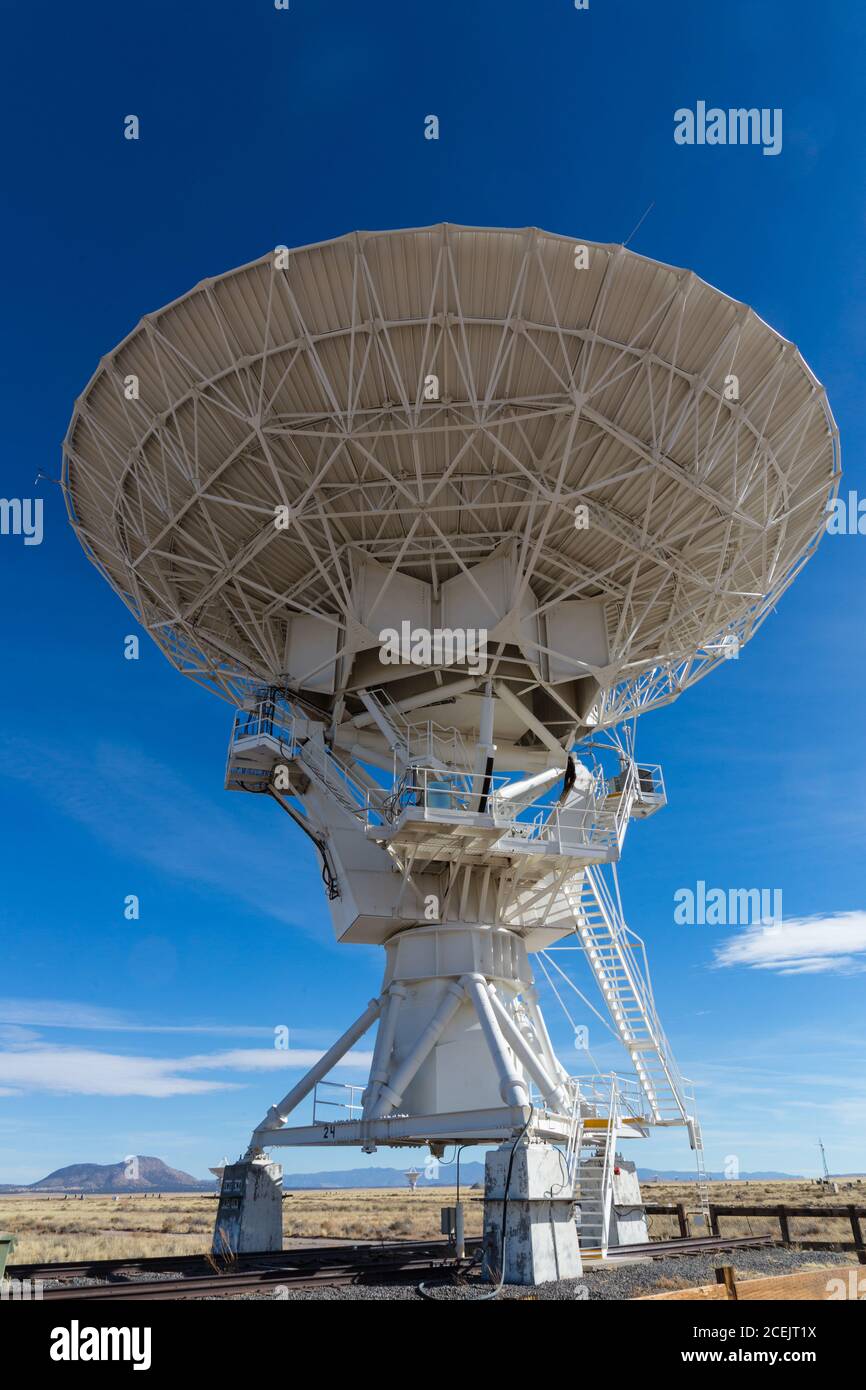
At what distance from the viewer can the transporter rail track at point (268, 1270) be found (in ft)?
31.4

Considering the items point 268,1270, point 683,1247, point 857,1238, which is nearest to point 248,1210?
point 268,1270

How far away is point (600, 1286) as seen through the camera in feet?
33.8

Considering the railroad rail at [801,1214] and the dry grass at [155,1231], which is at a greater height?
the railroad rail at [801,1214]

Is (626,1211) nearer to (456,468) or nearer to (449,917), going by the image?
(449,917)

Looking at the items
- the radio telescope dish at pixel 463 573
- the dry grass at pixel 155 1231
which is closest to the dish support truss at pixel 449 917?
the radio telescope dish at pixel 463 573

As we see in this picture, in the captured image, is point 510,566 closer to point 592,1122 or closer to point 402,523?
point 402,523

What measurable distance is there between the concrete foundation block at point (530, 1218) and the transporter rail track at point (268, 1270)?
90cm

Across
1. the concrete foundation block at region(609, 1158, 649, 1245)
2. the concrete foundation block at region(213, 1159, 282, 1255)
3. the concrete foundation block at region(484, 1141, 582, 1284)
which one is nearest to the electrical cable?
the concrete foundation block at region(484, 1141, 582, 1284)

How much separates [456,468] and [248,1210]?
12.0 meters

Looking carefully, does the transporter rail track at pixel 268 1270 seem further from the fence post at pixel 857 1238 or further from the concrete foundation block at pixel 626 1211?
the fence post at pixel 857 1238

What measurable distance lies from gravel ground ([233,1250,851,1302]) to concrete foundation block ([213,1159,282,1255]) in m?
5.16

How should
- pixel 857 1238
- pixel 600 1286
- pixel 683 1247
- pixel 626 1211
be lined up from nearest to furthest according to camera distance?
pixel 600 1286
pixel 683 1247
pixel 626 1211
pixel 857 1238

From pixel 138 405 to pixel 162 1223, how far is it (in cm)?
2894

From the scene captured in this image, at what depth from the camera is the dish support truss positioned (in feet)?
51.1
